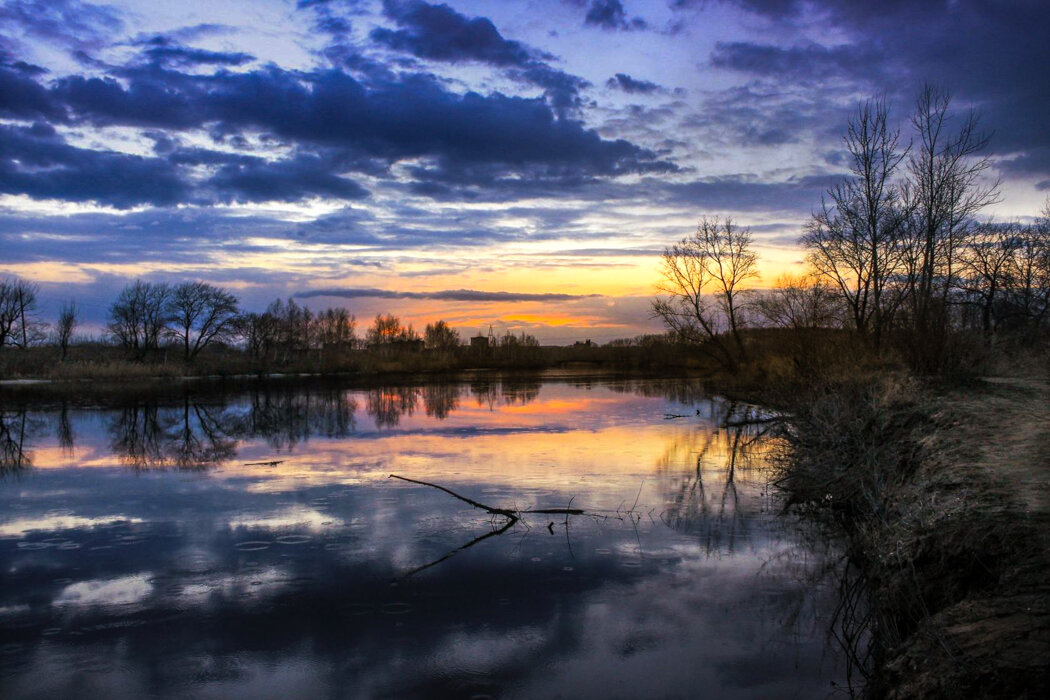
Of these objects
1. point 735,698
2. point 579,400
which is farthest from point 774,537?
point 579,400

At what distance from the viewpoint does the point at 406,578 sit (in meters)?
7.09

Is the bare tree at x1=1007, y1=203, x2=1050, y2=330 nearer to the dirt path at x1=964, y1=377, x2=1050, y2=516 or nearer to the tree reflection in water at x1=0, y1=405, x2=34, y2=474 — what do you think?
the dirt path at x1=964, y1=377, x2=1050, y2=516

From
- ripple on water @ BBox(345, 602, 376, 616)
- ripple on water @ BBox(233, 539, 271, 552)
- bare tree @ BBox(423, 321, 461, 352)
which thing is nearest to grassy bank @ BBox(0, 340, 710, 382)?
bare tree @ BBox(423, 321, 461, 352)

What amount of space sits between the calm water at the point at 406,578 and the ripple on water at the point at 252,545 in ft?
0.11

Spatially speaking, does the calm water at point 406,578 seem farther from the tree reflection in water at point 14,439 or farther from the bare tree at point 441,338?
the bare tree at point 441,338

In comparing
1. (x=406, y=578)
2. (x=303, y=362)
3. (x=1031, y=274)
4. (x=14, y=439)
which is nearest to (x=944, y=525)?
(x=406, y=578)

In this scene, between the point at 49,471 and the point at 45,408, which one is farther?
the point at 45,408

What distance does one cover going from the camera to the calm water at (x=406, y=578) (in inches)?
204

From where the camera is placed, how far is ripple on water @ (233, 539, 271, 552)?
8078 millimetres

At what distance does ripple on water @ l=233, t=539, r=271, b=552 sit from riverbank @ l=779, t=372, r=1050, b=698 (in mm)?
6397

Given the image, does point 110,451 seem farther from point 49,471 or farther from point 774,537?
point 774,537

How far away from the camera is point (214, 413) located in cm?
2409

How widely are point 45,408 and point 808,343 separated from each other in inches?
1049

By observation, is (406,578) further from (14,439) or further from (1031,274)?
(1031,274)
